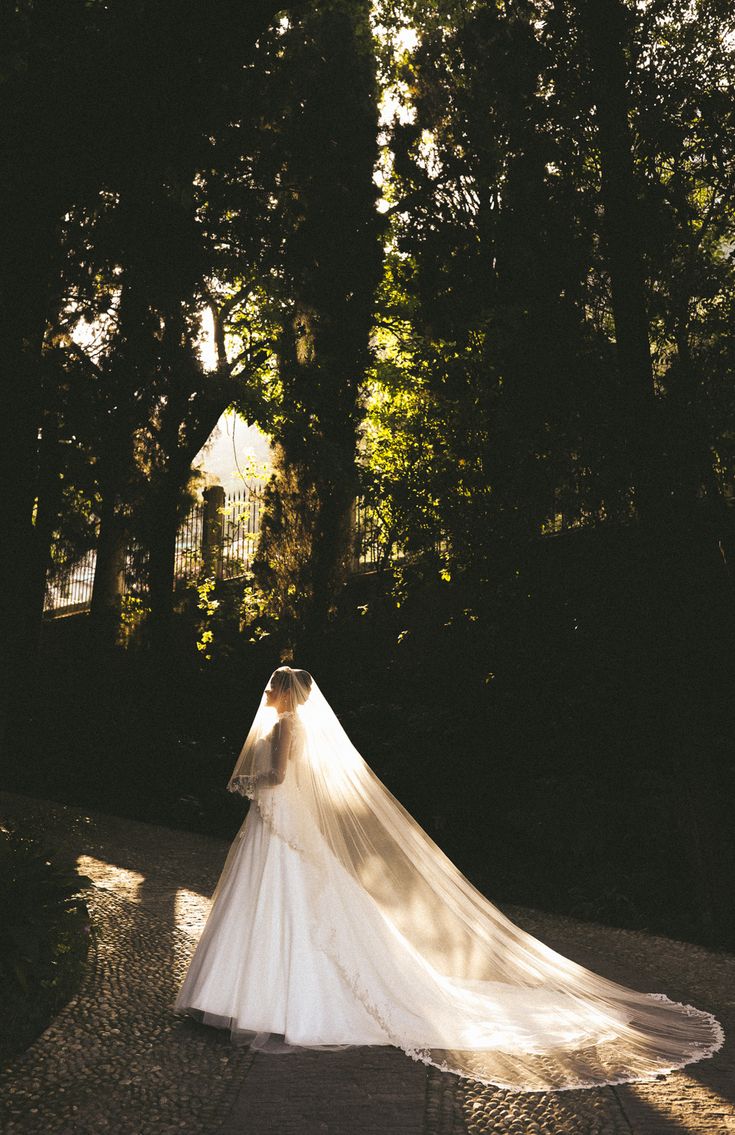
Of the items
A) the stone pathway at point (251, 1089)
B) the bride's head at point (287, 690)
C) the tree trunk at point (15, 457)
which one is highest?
the tree trunk at point (15, 457)

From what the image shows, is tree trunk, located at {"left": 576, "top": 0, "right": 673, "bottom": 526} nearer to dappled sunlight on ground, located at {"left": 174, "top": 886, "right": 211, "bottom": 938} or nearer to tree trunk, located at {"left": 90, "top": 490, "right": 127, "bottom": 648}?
dappled sunlight on ground, located at {"left": 174, "top": 886, "right": 211, "bottom": 938}

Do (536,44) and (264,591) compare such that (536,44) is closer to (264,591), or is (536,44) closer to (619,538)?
(619,538)

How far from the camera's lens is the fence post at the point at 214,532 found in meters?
19.0

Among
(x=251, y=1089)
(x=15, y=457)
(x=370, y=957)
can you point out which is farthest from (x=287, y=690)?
(x=15, y=457)

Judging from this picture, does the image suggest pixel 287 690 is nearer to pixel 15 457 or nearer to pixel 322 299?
A: pixel 15 457

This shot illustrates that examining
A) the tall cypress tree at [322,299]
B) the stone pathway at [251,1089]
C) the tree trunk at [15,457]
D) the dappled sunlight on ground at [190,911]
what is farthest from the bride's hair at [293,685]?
the tall cypress tree at [322,299]

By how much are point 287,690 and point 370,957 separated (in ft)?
5.41

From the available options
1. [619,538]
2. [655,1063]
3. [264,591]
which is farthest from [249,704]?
[655,1063]

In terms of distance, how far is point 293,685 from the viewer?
6418mm

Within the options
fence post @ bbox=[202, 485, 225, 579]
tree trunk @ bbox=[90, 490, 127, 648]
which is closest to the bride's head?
tree trunk @ bbox=[90, 490, 127, 648]

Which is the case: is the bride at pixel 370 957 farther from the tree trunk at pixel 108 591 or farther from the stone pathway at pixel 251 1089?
the tree trunk at pixel 108 591

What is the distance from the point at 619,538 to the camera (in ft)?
31.7

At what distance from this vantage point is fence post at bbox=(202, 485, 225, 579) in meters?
19.0

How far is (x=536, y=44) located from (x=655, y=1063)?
892cm
